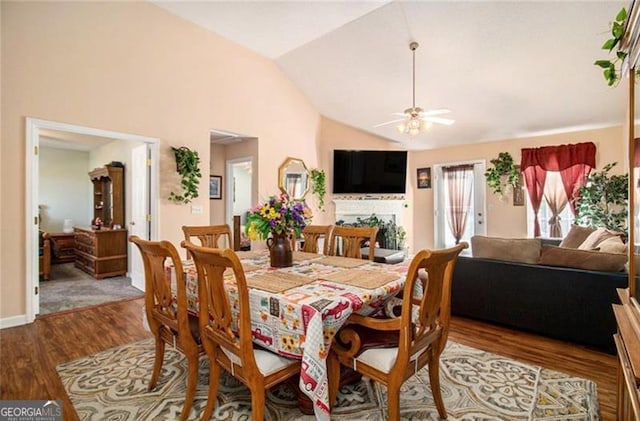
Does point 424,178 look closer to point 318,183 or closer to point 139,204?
point 318,183

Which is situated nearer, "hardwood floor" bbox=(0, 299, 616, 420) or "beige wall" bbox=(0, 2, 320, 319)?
"hardwood floor" bbox=(0, 299, 616, 420)

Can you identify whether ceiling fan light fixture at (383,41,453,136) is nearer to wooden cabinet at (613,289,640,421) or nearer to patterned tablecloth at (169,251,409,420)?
patterned tablecloth at (169,251,409,420)

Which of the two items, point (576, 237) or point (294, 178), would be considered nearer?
point (576, 237)

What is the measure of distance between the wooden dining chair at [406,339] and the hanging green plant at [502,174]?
5111 millimetres

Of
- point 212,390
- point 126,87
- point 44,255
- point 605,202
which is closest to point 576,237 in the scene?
point 605,202

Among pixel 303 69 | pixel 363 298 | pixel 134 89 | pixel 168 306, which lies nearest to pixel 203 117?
pixel 134 89

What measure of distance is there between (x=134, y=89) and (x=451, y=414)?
4529mm

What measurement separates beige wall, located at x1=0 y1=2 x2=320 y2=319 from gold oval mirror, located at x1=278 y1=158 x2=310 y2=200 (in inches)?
7.5

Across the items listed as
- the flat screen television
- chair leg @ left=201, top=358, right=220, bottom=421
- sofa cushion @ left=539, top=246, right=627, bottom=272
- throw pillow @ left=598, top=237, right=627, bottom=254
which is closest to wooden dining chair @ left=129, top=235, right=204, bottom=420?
chair leg @ left=201, top=358, right=220, bottom=421

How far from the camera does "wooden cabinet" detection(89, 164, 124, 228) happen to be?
5457 mm

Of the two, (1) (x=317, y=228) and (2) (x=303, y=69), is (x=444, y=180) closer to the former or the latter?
(2) (x=303, y=69)

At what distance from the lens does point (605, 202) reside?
15.9 ft

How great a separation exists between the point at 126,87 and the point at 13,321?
276 centimetres

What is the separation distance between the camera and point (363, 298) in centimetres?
164
